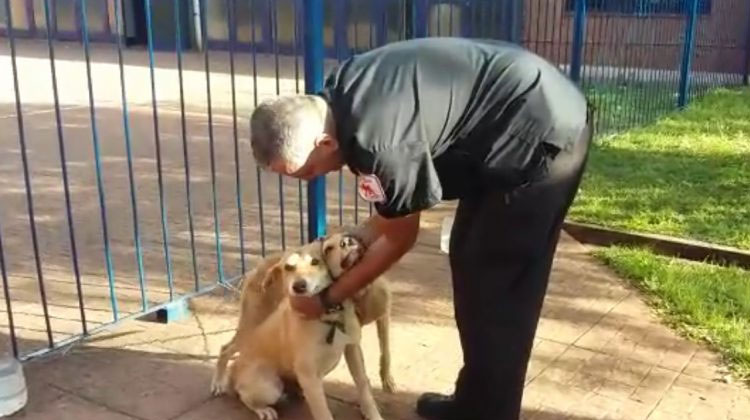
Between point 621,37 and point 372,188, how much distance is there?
784cm

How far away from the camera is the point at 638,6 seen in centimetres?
917

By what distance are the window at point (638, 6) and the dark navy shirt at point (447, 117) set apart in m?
6.06

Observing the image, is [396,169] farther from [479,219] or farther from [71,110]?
[71,110]

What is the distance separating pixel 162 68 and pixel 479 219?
1419 cm

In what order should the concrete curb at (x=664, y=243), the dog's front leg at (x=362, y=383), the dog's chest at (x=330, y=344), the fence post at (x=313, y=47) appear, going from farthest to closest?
1. the concrete curb at (x=664, y=243)
2. the fence post at (x=313, y=47)
3. the dog's front leg at (x=362, y=383)
4. the dog's chest at (x=330, y=344)

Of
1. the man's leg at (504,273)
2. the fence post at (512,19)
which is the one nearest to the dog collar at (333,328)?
the man's leg at (504,273)

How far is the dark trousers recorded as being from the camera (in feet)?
8.41

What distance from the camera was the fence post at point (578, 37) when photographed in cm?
754

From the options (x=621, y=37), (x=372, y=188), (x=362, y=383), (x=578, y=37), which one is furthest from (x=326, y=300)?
(x=621, y=37)

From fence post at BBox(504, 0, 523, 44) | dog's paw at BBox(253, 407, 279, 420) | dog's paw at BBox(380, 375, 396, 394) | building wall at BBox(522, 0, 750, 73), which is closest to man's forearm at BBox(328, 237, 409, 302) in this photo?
dog's paw at BBox(253, 407, 279, 420)

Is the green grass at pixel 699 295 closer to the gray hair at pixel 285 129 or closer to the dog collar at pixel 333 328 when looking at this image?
the dog collar at pixel 333 328

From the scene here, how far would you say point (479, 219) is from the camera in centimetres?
261

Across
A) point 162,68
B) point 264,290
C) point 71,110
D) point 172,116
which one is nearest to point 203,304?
point 264,290

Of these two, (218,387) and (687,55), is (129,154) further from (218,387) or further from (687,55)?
(687,55)
